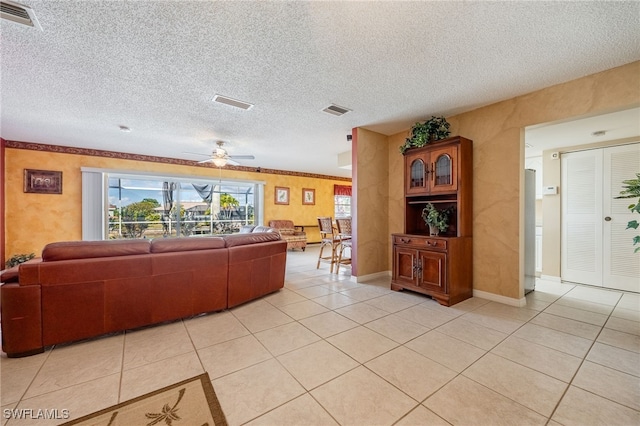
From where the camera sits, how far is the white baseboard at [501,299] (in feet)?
10.1

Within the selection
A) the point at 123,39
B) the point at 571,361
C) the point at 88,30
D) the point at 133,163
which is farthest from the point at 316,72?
the point at 133,163

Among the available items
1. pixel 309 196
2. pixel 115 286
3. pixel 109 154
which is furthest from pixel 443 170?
pixel 109 154

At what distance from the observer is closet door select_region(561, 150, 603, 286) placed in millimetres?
3809

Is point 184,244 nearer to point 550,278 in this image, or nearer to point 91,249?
point 91,249

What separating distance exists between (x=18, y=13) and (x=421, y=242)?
14.2 ft

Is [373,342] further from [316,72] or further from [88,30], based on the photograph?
[88,30]

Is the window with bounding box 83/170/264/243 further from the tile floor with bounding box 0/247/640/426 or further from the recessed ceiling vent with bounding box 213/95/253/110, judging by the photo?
the tile floor with bounding box 0/247/640/426

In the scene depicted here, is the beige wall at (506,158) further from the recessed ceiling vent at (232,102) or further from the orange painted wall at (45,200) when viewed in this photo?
the orange painted wall at (45,200)

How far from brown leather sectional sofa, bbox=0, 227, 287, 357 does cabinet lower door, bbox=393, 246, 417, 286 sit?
212cm

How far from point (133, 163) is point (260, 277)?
5.15 meters

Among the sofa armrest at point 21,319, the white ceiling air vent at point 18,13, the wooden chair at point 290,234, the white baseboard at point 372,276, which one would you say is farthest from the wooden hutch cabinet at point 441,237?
the wooden chair at point 290,234

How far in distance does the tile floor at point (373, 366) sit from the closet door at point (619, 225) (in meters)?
0.98

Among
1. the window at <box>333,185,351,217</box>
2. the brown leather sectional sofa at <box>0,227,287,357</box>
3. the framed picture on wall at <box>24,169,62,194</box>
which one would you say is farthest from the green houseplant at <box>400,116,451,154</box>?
the framed picture on wall at <box>24,169,62,194</box>

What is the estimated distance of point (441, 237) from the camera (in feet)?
10.7
